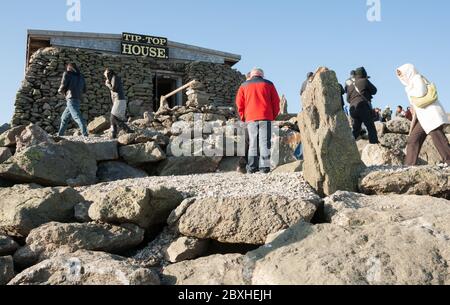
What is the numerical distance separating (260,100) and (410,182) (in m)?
2.62

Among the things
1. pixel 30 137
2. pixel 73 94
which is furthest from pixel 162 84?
pixel 30 137

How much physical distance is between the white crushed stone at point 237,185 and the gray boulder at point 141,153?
210cm

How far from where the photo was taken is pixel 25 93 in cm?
1602

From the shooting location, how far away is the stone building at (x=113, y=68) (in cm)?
1617

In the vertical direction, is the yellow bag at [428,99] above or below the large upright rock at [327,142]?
above

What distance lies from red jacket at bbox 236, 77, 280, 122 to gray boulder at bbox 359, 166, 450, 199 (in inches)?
80.6

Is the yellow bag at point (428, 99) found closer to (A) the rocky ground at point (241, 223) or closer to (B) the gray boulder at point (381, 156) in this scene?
(A) the rocky ground at point (241, 223)

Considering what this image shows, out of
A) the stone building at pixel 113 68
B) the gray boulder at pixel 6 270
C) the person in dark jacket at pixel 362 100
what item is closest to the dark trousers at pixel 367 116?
the person in dark jacket at pixel 362 100

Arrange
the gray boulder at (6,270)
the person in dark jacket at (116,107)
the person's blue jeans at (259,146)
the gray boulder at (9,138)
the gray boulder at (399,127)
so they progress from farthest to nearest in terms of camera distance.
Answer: the gray boulder at (399,127)
the person in dark jacket at (116,107)
the gray boulder at (9,138)
the person's blue jeans at (259,146)
the gray boulder at (6,270)

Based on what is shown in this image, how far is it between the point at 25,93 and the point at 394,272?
16.0 metres

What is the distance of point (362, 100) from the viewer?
888cm

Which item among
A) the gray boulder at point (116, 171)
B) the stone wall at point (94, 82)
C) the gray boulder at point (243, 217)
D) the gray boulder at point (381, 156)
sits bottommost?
the gray boulder at point (243, 217)
